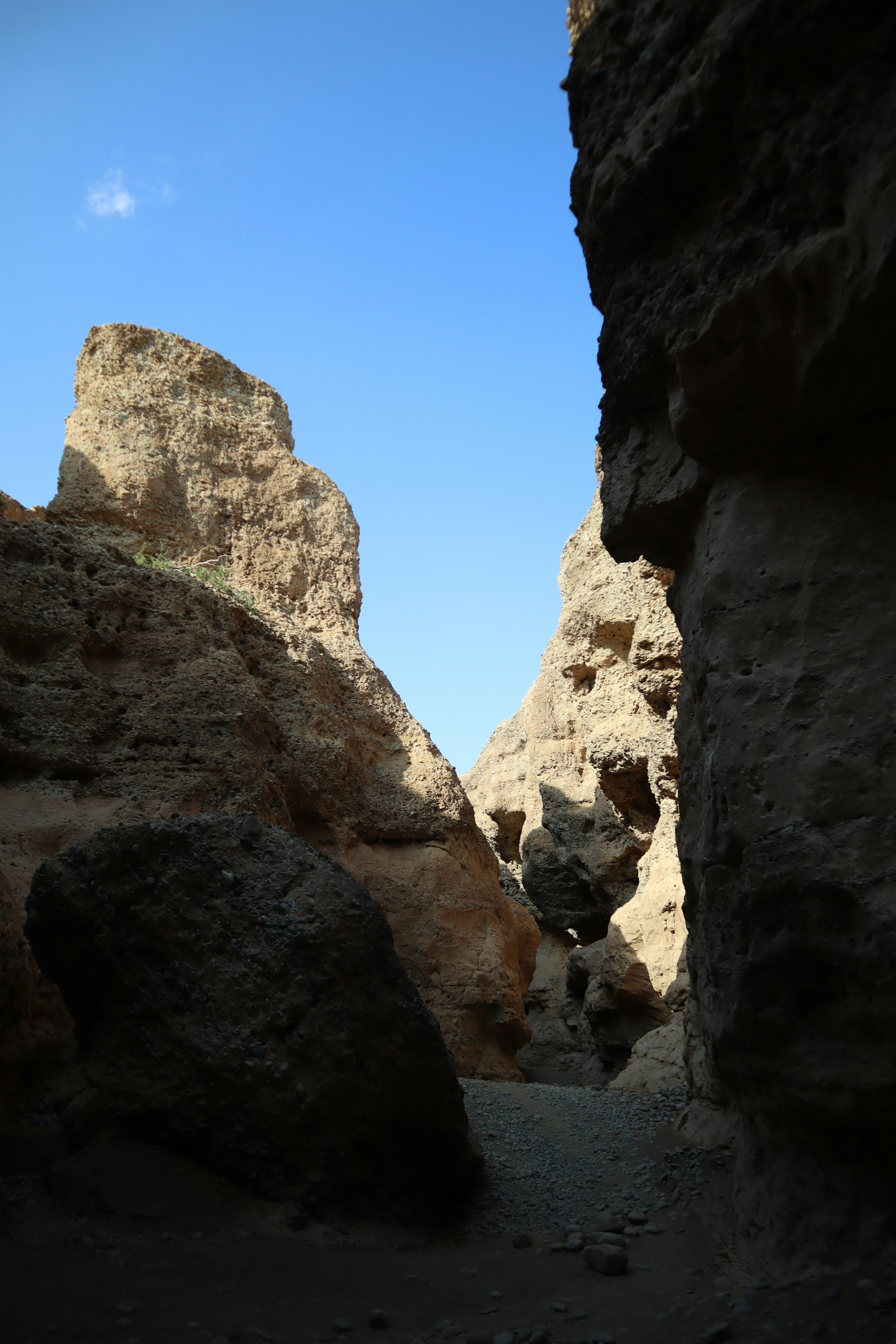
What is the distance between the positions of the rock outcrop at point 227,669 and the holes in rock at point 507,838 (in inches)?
341

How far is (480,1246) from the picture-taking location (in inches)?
160

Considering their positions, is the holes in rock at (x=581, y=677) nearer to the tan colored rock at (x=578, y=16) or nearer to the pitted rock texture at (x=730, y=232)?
the pitted rock texture at (x=730, y=232)

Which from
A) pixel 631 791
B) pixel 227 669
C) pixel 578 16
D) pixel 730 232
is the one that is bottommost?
pixel 631 791

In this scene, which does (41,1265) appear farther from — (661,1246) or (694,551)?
(694,551)

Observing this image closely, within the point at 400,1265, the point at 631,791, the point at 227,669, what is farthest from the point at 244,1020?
the point at 631,791

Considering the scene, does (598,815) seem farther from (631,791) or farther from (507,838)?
(507,838)

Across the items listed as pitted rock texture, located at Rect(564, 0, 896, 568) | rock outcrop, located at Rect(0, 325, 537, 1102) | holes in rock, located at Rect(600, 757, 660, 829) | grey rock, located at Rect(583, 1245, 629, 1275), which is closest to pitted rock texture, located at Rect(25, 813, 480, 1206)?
grey rock, located at Rect(583, 1245, 629, 1275)

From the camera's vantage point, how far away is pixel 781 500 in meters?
4.04

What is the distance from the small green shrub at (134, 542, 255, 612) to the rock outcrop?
0.05 metres

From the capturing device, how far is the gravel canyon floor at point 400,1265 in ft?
9.65

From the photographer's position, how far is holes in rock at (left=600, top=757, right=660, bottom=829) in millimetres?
11898

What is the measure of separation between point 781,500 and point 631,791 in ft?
28.4

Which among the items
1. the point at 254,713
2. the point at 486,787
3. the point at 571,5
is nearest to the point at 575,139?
the point at 571,5

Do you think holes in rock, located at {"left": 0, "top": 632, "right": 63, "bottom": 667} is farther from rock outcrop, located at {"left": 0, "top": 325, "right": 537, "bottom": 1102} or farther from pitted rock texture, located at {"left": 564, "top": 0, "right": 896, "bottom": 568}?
pitted rock texture, located at {"left": 564, "top": 0, "right": 896, "bottom": 568}
